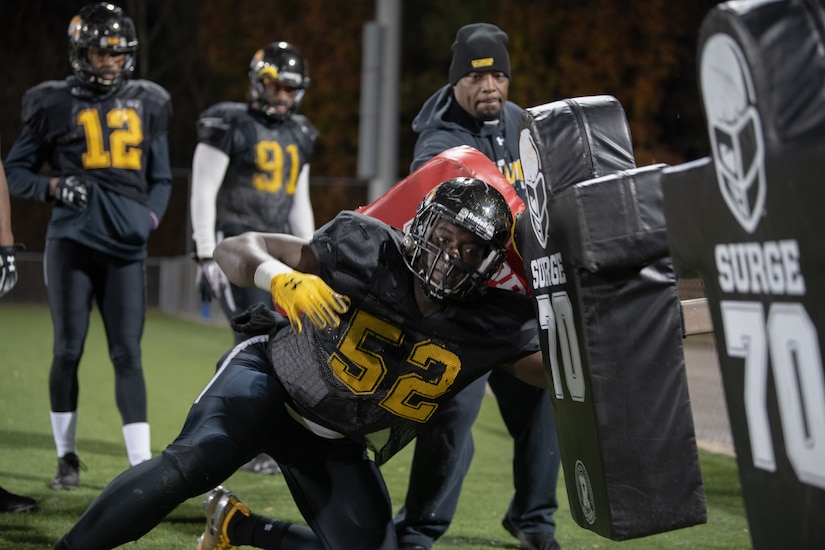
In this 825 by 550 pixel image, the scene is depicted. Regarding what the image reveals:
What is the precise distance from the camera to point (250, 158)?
5.42 metres

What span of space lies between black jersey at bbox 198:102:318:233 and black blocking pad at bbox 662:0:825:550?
3.73 metres

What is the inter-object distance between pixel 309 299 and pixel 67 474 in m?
2.36

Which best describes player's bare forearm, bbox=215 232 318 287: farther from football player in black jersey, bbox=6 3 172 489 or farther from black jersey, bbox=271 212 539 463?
football player in black jersey, bbox=6 3 172 489

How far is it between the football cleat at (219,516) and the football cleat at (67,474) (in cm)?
135

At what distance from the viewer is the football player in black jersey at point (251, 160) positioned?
17.6ft

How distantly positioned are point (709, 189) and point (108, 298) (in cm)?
332

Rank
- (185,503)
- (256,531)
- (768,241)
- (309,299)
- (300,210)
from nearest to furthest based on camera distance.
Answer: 1. (768,241)
2. (309,299)
3. (256,531)
4. (185,503)
5. (300,210)

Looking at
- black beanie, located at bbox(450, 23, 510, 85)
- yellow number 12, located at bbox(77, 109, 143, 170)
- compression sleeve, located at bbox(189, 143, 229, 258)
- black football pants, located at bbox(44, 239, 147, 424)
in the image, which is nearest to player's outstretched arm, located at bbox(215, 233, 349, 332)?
black beanie, located at bbox(450, 23, 510, 85)

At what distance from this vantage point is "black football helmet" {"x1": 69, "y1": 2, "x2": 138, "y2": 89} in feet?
15.4

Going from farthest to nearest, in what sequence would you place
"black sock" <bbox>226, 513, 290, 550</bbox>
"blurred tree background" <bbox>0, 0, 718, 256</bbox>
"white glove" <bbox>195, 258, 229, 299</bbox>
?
1. "blurred tree background" <bbox>0, 0, 718, 256</bbox>
2. "white glove" <bbox>195, 258, 229, 299</bbox>
3. "black sock" <bbox>226, 513, 290, 550</bbox>

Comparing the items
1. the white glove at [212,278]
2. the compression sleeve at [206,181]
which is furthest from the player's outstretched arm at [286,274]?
the compression sleeve at [206,181]

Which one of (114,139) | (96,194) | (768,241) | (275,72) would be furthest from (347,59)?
(768,241)

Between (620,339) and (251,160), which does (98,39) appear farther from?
(620,339)

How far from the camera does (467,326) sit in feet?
9.58
